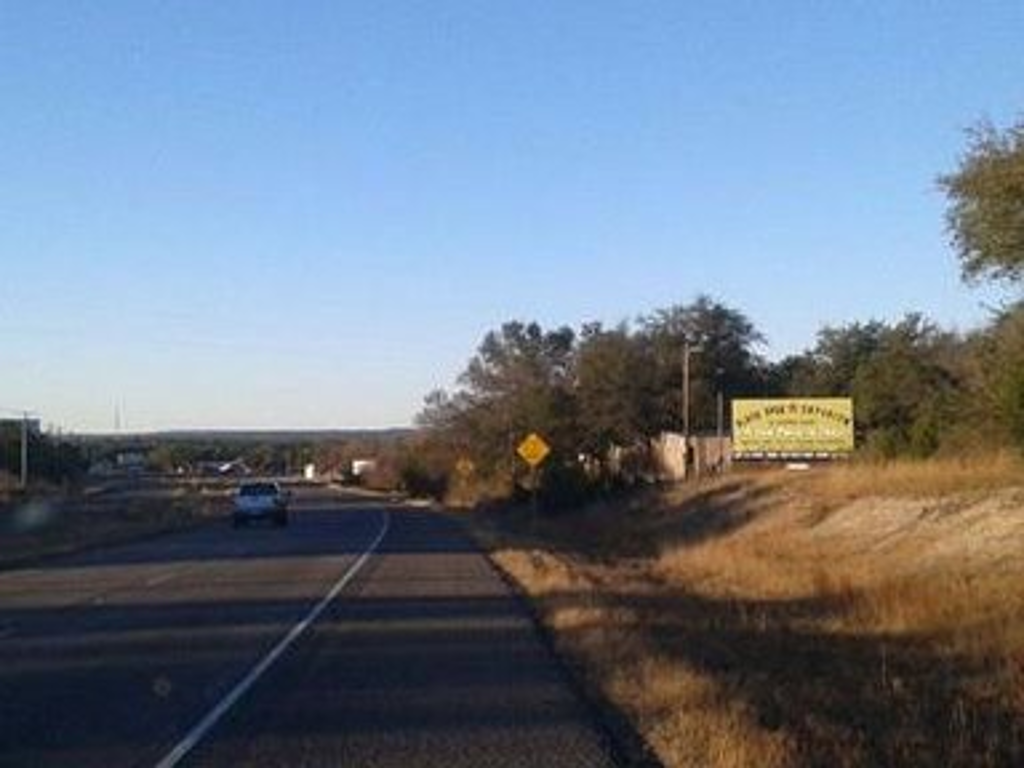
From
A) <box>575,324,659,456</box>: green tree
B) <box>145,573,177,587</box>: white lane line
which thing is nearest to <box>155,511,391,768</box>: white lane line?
<box>145,573,177,587</box>: white lane line

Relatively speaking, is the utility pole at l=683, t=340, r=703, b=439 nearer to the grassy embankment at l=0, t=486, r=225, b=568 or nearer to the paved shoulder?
the grassy embankment at l=0, t=486, r=225, b=568

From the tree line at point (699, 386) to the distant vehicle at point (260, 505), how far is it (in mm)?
17114

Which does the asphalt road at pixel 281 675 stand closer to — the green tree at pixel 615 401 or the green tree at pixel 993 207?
the green tree at pixel 993 207

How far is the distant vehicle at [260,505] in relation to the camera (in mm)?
73062

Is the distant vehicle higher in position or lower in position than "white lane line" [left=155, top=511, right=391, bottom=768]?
higher

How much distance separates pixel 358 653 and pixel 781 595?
452 inches

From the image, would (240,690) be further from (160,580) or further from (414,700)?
(160,580)

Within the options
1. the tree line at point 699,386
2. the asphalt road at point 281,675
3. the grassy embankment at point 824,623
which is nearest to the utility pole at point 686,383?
the tree line at point 699,386

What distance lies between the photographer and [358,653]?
20406 millimetres

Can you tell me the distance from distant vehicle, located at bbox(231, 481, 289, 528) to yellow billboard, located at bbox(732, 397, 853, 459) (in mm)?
19032

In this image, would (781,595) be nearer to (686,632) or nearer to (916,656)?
(686,632)

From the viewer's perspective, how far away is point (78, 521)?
7806cm

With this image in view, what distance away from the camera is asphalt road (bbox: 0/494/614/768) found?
13.3 meters

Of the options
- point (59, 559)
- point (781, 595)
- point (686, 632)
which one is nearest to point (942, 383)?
point (59, 559)
